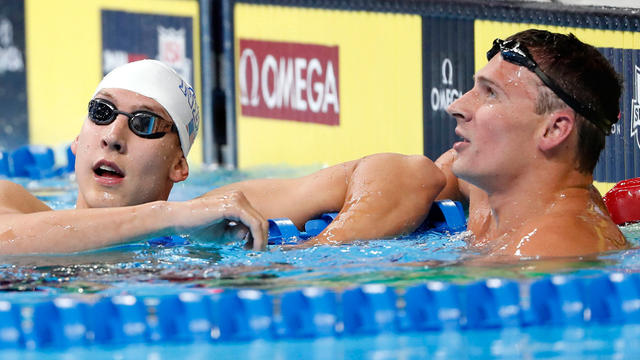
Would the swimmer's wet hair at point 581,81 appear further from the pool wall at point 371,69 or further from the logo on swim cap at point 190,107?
the pool wall at point 371,69

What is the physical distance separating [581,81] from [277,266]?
3.00 feet

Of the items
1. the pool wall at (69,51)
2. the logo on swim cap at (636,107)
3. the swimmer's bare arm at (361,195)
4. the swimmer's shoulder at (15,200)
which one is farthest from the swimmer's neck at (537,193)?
the pool wall at (69,51)

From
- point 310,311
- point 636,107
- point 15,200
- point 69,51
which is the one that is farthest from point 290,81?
point 310,311

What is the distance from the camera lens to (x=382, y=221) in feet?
11.4

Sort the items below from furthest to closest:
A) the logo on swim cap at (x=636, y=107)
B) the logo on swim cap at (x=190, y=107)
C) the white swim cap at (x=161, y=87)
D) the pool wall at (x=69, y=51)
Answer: the pool wall at (x=69, y=51) < the logo on swim cap at (x=636, y=107) < the logo on swim cap at (x=190, y=107) < the white swim cap at (x=161, y=87)

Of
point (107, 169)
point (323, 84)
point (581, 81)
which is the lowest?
point (107, 169)

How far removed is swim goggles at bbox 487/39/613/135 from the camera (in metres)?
2.77

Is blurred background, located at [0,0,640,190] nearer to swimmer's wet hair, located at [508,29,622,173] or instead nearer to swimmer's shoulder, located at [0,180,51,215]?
swimmer's wet hair, located at [508,29,622,173]

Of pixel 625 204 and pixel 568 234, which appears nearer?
pixel 568 234

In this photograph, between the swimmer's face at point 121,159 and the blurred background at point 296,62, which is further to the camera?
the blurred background at point 296,62

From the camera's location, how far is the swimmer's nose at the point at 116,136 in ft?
10.8

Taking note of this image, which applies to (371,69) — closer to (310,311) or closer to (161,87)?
(161,87)

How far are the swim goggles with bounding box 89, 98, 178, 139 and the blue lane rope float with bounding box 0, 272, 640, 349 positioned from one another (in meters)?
0.81

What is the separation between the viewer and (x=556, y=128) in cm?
280
